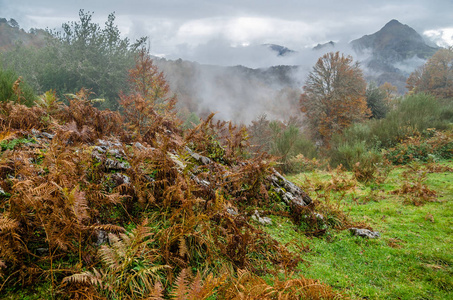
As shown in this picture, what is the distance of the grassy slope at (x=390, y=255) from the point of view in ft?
7.09

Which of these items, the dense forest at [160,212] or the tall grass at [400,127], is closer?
the dense forest at [160,212]

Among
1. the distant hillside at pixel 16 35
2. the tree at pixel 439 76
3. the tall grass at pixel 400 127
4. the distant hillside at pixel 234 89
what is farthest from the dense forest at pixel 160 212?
the distant hillside at pixel 16 35

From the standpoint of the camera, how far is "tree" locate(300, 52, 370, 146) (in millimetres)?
18656

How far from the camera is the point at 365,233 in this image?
3.23 m

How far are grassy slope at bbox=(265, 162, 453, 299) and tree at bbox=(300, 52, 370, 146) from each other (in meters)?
15.1

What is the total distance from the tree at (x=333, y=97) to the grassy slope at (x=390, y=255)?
15144mm

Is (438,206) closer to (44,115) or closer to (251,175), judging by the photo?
(251,175)

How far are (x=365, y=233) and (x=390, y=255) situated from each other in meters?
0.49

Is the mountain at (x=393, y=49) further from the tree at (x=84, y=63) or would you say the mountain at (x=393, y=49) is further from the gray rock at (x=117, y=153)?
the gray rock at (x=117, y=153)

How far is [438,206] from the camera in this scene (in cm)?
445

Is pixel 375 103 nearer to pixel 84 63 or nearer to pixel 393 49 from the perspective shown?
pixel 84 63

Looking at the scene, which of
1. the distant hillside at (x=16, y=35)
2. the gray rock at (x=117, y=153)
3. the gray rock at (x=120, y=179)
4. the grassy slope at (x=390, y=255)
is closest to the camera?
the grassy slope at (x=390, y=255)

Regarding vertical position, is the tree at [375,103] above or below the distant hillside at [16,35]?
below

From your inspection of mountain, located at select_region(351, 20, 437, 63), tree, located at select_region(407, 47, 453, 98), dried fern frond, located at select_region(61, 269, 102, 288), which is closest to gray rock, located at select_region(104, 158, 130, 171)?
dried fern frond, located at select_region(61, 269, 102, 288)
